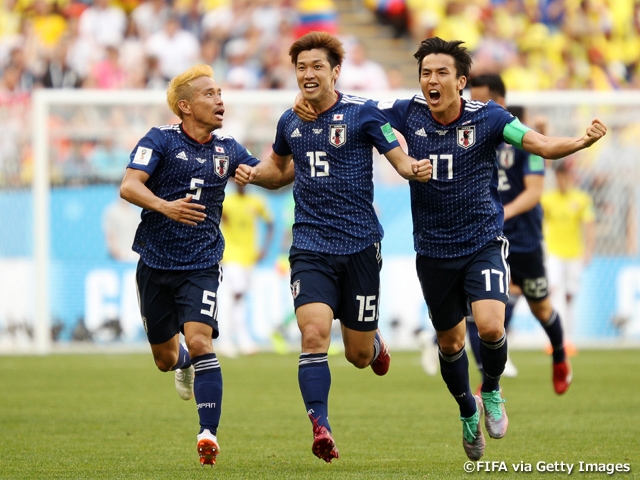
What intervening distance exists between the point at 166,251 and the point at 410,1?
1591cm

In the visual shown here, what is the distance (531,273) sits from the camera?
11.0 m

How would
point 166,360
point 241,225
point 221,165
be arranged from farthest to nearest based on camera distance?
point 241,225 → point 166,360 → point 221,165

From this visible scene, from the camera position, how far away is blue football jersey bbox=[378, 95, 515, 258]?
7.44 m

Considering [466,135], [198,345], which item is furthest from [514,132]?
[198,345]

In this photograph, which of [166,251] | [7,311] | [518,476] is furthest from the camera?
[7,311]

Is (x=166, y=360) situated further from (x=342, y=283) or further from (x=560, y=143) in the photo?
(x=560, y=143)

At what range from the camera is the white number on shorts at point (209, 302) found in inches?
296

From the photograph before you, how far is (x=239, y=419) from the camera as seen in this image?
9.81 metres

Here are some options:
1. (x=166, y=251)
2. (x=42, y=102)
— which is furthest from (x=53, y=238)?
(x=166, y=251)

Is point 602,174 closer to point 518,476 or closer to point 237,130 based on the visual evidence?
point 237,130

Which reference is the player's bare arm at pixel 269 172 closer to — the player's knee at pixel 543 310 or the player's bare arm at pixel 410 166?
the player's bare arm at pixel 410 166

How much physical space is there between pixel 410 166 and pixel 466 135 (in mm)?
503

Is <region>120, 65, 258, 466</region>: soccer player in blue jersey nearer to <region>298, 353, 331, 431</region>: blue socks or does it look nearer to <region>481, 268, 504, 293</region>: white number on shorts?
<region>298, 353, 331, 431</region>: blue socks

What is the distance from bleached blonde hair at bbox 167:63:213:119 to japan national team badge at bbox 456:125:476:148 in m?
1.70
